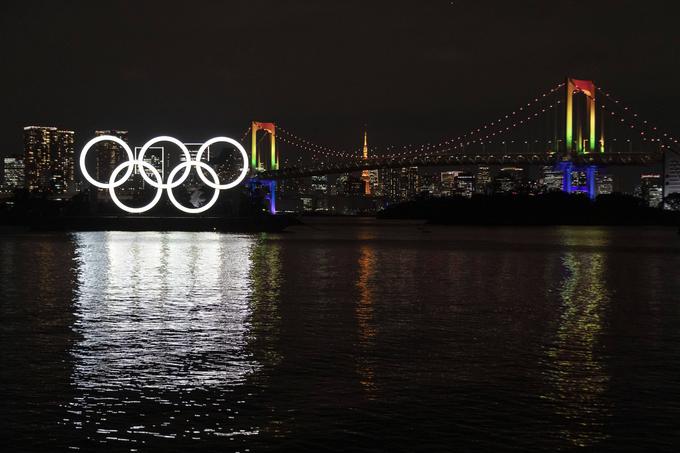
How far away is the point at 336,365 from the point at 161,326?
4.71 m

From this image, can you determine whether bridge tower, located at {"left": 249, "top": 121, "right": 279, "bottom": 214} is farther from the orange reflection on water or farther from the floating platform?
the orange reflection on water

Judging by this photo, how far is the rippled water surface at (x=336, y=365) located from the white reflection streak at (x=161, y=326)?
0.05m

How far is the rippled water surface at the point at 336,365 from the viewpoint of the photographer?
8625mm

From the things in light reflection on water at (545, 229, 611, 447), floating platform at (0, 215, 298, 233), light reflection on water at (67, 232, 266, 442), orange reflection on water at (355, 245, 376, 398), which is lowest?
light reflection on water at (545, 229, 611, 447)

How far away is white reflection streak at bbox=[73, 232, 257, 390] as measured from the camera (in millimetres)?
11289

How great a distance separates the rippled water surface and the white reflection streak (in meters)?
0.05

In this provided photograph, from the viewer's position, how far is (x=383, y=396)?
10031 millimetres

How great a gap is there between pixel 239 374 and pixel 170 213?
2734 inches

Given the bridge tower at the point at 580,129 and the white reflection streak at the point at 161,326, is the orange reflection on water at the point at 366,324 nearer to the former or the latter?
the white reflection streak at the point at 161,326

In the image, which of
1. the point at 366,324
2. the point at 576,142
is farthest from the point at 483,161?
the point at 366,324

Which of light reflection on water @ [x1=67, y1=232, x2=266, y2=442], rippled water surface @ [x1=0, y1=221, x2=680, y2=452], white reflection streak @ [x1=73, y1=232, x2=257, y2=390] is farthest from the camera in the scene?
white reflection streak @ [x1=73, y1=232, x2=257, y2=390]

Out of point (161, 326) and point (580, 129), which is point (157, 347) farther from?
point (580, 129)

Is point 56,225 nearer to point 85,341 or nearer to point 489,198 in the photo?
point 489,198

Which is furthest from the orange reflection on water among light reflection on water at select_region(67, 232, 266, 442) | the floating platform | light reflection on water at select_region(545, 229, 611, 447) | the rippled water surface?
the floating platform
